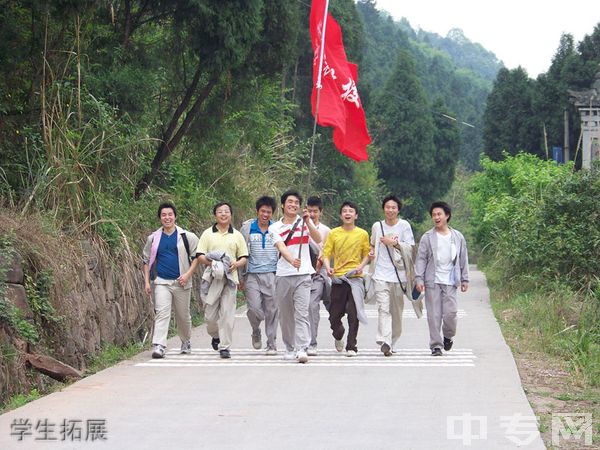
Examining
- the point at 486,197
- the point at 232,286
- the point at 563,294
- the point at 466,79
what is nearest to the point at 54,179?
the point at 232,286

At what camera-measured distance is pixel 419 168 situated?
56.8 meters

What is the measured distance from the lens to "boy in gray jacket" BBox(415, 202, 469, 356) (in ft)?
44.4

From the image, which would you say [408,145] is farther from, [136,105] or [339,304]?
[339,304]

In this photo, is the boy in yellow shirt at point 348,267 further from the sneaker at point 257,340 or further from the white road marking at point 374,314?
the white road marking at point 374,314

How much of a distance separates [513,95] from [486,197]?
41.1 ft

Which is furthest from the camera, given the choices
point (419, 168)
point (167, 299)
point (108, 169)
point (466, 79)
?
point (466, 79)

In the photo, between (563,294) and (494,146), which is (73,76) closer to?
(563,294)

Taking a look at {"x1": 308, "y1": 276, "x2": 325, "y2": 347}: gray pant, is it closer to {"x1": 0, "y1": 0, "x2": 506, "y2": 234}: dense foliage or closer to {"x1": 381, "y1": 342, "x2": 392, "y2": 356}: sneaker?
{"x1": 381, "y1": 342, "x2": 392, "y2": 356}: sneaker

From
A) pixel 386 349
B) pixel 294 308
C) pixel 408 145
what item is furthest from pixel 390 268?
pixel 408 145

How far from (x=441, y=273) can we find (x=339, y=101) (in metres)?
2.95

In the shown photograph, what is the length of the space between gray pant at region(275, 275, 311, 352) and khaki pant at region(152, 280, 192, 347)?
1.12 meters

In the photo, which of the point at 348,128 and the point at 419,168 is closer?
the point at 348,128

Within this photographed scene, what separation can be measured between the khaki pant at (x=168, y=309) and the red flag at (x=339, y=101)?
307cm

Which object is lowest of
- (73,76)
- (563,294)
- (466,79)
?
(563,294)
